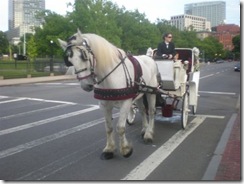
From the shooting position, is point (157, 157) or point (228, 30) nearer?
point (157, 157)

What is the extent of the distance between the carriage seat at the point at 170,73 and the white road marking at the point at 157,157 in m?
1.08

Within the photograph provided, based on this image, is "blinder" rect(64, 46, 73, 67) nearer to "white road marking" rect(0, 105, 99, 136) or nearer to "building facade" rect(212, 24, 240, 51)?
"building facade" rect(212, 24, 240, 51)

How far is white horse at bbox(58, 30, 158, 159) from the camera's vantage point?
570 cm

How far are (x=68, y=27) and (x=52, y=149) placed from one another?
34070 millimetres

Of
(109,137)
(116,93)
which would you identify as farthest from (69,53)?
(109,137)

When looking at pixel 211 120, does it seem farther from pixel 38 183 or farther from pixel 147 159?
pixel 38 183

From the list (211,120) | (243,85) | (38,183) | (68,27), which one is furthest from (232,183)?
(68,27)

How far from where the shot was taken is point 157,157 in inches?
269

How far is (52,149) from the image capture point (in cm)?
738

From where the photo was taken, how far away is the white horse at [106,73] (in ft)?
18.7

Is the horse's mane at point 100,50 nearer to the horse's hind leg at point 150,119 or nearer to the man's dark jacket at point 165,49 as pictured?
the horse's hind leg at point 150,119

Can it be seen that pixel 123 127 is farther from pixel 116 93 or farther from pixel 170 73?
pixel 170 73

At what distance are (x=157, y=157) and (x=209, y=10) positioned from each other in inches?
108

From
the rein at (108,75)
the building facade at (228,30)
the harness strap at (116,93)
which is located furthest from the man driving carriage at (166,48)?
the harness strap at (116,93)
